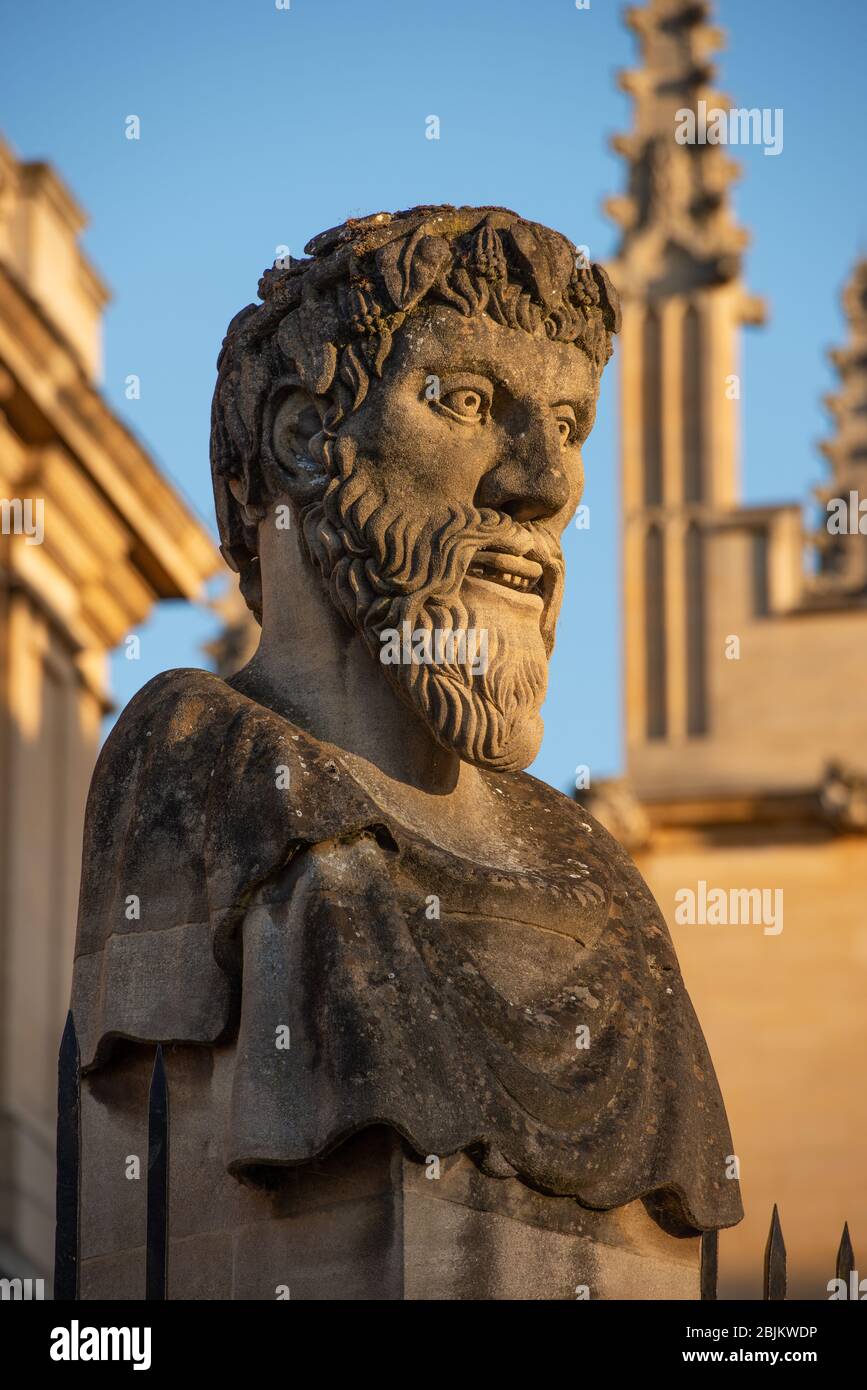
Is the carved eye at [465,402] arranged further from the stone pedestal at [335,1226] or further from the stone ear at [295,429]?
the stone pedestal at [335,1226]

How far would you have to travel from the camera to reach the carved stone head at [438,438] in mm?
7582

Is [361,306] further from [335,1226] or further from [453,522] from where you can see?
[335,1226]

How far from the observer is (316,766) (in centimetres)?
741

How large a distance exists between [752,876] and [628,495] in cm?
415

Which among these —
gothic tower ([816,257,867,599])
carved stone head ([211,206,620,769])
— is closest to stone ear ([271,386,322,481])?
carved stone head ([211,206,620,769])

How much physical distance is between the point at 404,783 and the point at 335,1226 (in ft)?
3.23

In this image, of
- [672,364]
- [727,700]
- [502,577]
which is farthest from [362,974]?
[727,700]

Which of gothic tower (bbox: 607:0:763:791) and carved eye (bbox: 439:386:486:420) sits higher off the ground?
gothic tower (bbox: 607:0:763:791)

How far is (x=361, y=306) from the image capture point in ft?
25.1

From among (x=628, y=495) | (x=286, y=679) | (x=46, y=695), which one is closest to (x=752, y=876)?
(x=628, y=495)

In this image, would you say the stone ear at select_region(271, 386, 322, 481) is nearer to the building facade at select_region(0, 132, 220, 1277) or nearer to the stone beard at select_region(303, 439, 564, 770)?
the stone beard at select_region(303, 439, 564, 770)

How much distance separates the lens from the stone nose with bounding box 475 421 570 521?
7637 mm

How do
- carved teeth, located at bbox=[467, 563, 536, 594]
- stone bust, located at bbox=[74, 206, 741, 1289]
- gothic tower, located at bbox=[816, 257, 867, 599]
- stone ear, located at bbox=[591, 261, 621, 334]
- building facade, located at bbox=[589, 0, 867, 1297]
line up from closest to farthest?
stone bust, located at bbox=[74, 206, 741, 1289] < carved teeth, located at bbox=[467, 563, 536, 594] < stone ear, located at bbox=[591, 261, 621, 334] < building facade, located at bbox=[589, 0, 867, 1297] < gothic tower, located at bbox=[816, 257, 867, 599]

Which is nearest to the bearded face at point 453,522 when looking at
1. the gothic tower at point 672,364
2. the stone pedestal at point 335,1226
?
the stone pedestal at point 335,1226
